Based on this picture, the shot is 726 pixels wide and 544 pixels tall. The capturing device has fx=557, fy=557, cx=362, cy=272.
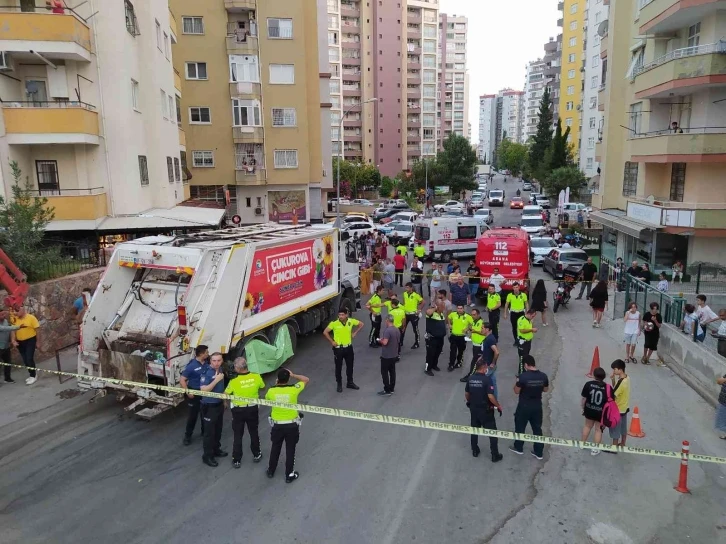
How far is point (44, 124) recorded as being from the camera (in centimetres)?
1616

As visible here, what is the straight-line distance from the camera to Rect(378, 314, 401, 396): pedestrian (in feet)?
34.2

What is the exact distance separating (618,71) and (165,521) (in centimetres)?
2905

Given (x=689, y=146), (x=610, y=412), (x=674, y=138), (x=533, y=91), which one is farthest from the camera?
(x=533, y=91)

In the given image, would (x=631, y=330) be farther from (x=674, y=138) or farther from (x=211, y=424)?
(x=674, y=138)

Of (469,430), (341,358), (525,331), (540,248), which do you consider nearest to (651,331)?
(525,331)

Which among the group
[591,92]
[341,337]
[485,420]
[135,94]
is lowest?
[485,420]

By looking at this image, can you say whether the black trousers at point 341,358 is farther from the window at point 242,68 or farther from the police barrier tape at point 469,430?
the window at point 242,68

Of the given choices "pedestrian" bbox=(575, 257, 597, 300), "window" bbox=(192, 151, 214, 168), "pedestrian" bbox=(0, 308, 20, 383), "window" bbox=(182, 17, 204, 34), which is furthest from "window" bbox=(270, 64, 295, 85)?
"pedestrian" bbox=(0, 308, 20, 383)

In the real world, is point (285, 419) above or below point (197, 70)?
below

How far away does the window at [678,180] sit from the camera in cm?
2136

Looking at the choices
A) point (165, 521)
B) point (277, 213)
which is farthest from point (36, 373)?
point (277, 213)

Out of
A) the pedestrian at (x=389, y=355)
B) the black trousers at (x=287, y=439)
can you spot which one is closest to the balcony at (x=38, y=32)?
the pedestrian at (x=389, y=355)

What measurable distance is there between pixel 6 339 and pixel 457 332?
29.5ft

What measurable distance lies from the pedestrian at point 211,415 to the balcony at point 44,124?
38.0 ft
